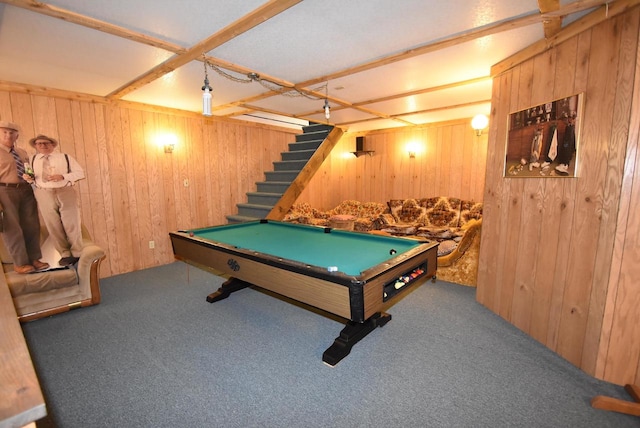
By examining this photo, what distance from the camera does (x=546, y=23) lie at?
1964 millimetres

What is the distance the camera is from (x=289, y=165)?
5.68m

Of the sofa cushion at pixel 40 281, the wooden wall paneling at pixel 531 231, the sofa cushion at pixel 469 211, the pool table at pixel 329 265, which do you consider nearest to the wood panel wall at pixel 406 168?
the sofa cushion at pixel 469 211

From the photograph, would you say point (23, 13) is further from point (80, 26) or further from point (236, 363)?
point (236, 363)

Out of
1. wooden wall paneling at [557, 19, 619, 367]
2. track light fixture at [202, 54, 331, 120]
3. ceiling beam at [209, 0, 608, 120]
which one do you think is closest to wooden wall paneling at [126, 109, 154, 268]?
track light fixture at [202, 54, 331, 120]

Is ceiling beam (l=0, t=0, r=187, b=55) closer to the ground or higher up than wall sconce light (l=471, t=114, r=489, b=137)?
higher up

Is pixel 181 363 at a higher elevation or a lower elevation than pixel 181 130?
lower

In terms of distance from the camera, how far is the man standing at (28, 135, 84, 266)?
10.5ft

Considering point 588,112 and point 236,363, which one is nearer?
point 588,112

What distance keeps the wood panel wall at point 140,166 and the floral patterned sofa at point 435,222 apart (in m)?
1.47

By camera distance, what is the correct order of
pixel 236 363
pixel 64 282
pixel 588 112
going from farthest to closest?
pixel 64 282 → pixel 236 363 → pixel 588 112

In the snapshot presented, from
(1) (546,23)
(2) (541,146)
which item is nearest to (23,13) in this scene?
(1) (546,23)

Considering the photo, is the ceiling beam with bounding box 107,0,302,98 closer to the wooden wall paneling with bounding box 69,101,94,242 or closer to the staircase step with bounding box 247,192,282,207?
the wooden wall paneling with bounding box 69,101,94,242

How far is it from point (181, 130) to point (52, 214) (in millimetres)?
2044

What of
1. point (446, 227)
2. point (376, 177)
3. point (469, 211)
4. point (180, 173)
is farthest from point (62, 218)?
point (469, 211)
